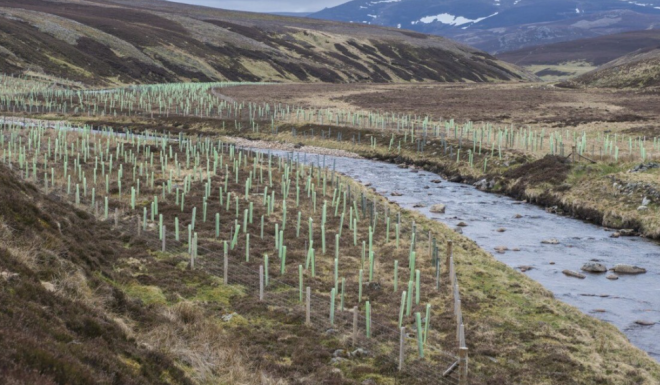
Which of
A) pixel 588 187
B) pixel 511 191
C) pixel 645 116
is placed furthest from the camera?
pixel 645 116

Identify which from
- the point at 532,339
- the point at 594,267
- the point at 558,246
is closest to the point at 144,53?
the point at 558,246

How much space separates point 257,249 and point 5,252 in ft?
39.9

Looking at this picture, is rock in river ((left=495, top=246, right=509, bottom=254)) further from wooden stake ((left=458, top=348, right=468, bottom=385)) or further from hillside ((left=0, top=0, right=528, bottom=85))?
hillside ((left=0, top=0, right=528, bottom=85))

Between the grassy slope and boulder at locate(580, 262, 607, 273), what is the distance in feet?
10.6

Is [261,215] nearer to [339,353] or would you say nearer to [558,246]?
[558,246]

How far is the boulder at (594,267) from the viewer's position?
25.4 m

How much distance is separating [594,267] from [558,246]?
3769 mm

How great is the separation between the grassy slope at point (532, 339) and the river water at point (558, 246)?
1.10 meters

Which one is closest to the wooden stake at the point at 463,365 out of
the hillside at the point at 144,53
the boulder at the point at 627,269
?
the boulder at the point at 627,269

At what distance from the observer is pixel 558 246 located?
2922 centimetres

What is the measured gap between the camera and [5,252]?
13406mm

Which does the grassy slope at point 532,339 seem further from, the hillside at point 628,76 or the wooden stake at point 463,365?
the hillside at point 628,76

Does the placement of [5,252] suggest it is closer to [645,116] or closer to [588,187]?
[588,187]

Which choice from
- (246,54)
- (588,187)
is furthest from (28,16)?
(588,187)
